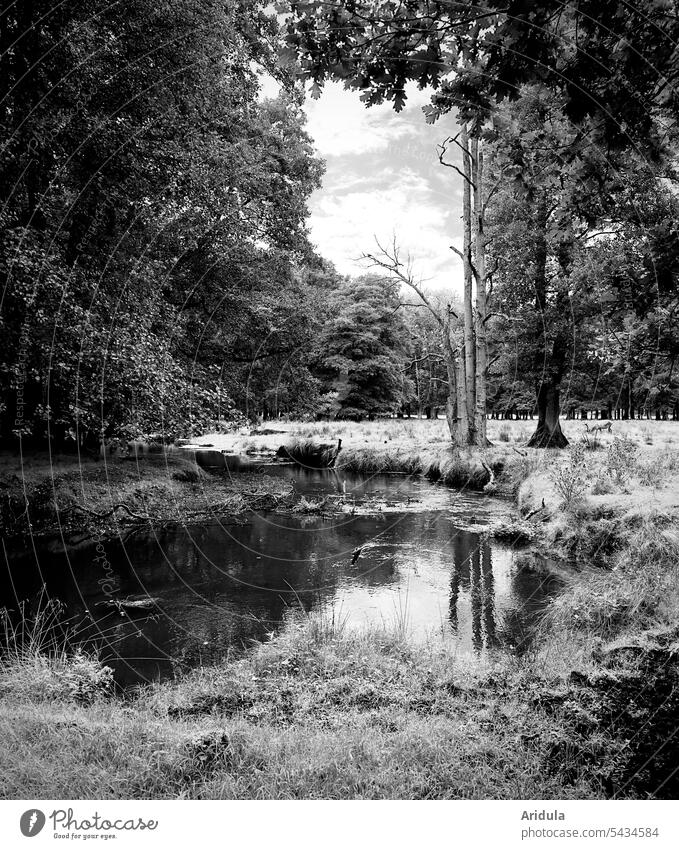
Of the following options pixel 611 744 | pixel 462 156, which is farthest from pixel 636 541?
pixel 462 156

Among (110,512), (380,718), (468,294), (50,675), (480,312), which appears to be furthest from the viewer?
(468,294)

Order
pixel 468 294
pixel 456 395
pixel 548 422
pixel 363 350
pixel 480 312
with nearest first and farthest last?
pixel 480 312 → pixel 468 294 → pixel 456 395 → pixel 548 422 → pixel 363 350

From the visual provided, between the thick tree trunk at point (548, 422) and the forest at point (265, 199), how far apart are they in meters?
0.11

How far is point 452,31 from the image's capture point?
3.72 metres

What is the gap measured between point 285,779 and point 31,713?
2.29m

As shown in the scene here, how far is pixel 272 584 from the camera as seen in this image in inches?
359

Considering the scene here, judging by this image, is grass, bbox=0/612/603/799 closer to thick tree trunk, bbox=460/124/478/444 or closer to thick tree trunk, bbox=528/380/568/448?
thick tree trunk, bbox=460/124/478/444

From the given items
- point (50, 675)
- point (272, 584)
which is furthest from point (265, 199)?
point (50, 675)

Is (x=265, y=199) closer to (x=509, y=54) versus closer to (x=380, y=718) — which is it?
(x=509, y=54)

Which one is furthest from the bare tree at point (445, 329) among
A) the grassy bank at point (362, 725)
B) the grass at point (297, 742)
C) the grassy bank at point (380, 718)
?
the grass at point (297, 742)

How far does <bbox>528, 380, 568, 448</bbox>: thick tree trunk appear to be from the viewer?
22.1 meters

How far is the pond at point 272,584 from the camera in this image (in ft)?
22.8

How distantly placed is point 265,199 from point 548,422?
623 inches
